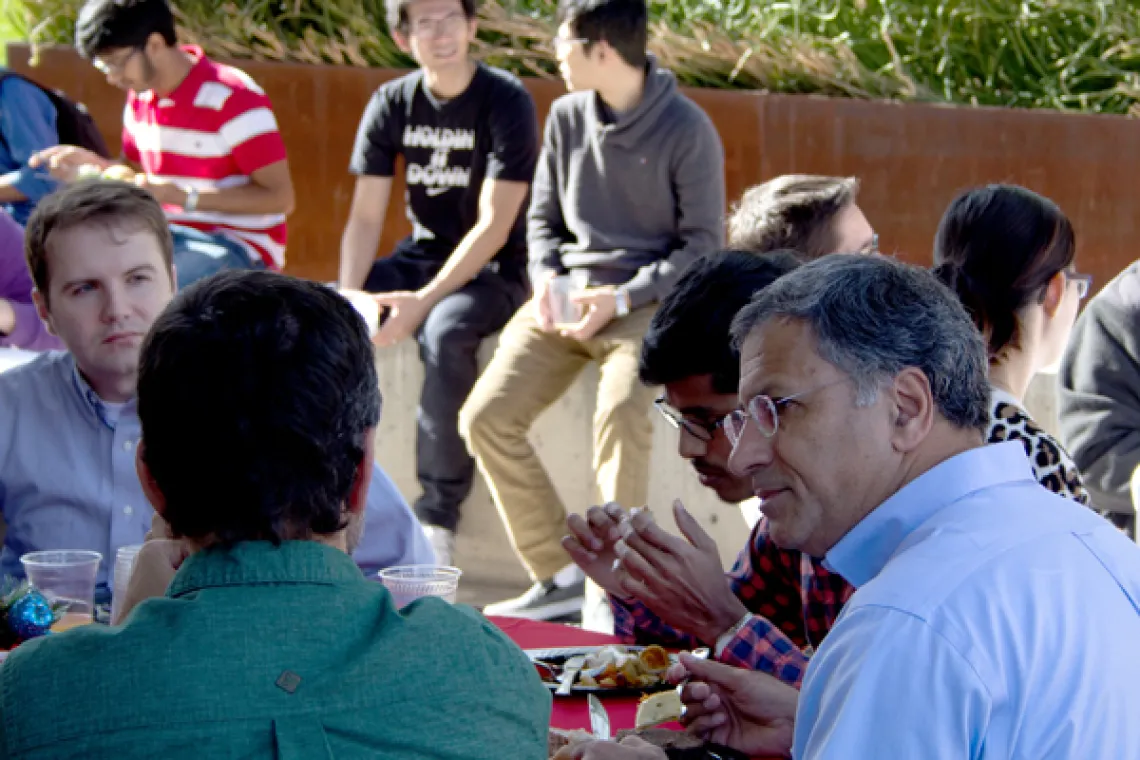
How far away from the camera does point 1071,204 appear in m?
6.03

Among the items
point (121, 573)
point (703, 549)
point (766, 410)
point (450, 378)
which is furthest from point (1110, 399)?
point (121, 573)

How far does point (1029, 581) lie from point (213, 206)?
4.40 metres

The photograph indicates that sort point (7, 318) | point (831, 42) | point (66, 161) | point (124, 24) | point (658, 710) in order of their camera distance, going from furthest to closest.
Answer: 1. point (831, 42)
2. point (66, 161)
3. point (124, 24)
4. point (7, 318)
5. point (658, 710)

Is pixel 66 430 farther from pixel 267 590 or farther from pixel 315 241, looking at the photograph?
pixel 315 241

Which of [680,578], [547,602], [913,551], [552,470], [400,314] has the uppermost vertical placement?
[913,551]

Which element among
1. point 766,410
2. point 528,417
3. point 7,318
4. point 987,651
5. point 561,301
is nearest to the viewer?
point 987,651

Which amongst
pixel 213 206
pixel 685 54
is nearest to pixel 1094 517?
pixel 213 206

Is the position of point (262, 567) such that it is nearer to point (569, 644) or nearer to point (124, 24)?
point (569, 644)

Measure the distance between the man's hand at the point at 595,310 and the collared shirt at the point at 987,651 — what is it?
11.2 feet

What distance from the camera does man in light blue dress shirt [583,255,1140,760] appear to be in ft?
4.61

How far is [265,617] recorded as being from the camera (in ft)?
4.85

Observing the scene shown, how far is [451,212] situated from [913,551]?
4264mm

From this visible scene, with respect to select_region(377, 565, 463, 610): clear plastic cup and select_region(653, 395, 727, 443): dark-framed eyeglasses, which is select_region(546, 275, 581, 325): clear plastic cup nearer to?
select_region(653, 395, 727, 443): dark-framed eyeglasses

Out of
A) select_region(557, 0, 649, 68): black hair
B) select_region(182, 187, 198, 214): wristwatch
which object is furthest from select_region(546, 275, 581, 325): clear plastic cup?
select_region(182, 187, 198, 214): wristwatch
